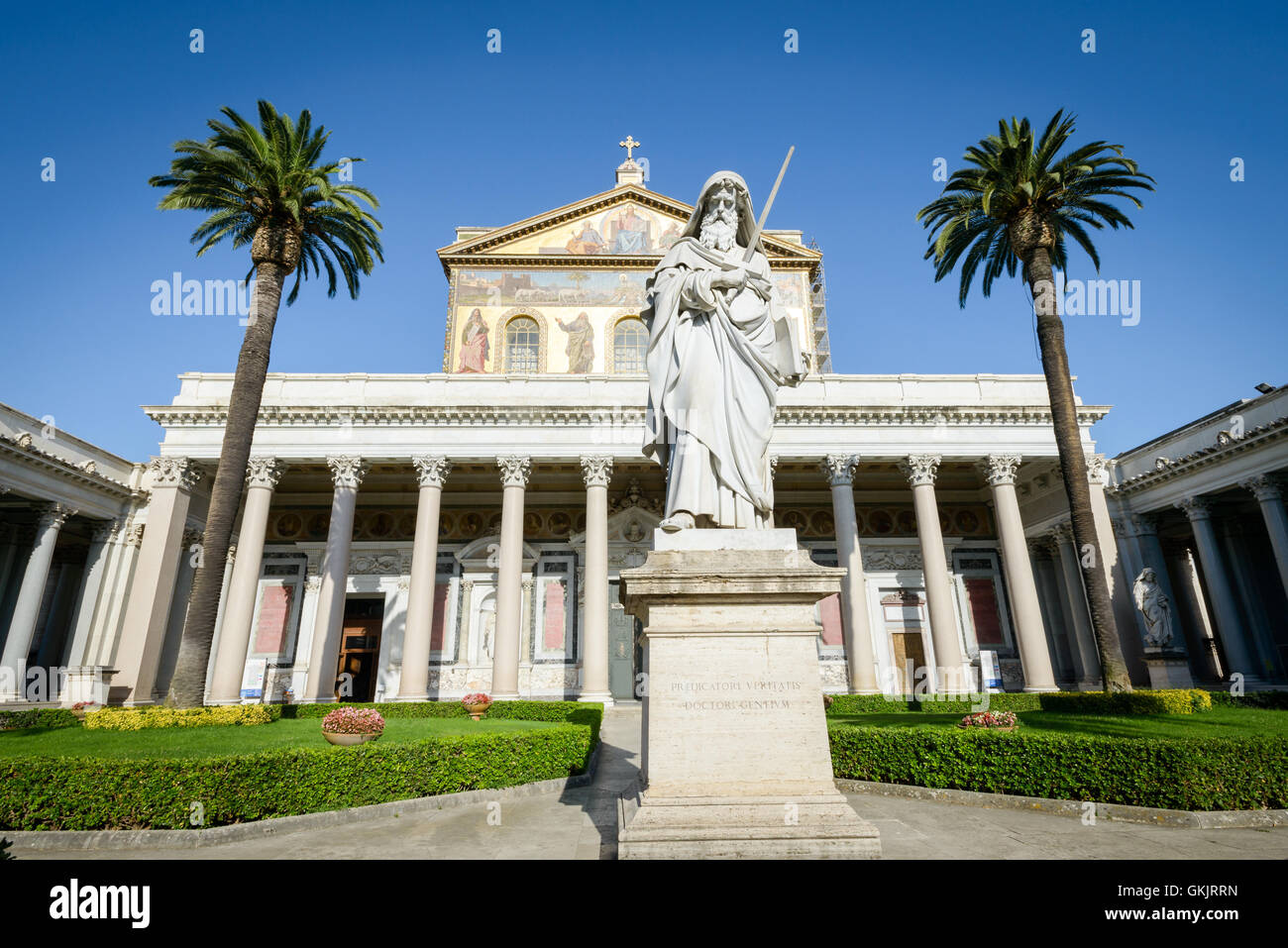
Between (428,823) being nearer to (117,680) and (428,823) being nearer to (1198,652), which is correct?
(117,680)

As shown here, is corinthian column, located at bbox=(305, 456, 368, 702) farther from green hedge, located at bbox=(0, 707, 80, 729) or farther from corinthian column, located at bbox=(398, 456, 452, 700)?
green hedge, located at bbox=(0, 707, 80, 729)

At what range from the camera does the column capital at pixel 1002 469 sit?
81.8 ft

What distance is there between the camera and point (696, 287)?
212 inches

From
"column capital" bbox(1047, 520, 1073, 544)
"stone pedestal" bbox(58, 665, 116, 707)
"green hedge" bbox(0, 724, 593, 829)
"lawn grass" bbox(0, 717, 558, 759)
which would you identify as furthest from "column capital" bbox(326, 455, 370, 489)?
"column capital" bbox(1047, 520, 1073, 544)

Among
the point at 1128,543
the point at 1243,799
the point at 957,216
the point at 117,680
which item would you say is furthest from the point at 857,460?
the point at 117,680

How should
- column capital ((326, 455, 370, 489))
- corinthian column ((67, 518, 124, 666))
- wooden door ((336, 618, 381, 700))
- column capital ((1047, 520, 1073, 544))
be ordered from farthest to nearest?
1. wooden door ((336, 618, 381, 700))
2. column capital ((1047, 520, 1073, 544))
3. corinthian column ((67, 518, 124, 666))
4. column capital ((326, 455, 370, 489))

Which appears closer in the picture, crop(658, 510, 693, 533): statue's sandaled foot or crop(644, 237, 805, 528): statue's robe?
crop(658, 510, 693, 533): statue's sandaled foot

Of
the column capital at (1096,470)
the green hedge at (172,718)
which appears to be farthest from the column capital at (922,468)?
the green hedge at (172,718)

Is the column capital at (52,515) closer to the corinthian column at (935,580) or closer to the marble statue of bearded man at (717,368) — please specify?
the marble statue of bearded man at (717,368)

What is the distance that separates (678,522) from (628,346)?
2722 centimetres

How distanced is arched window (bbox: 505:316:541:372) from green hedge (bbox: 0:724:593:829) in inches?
928

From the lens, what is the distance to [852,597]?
2312cm

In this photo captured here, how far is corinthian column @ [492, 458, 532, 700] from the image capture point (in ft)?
74.0

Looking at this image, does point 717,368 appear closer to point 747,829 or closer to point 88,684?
point 747,829
